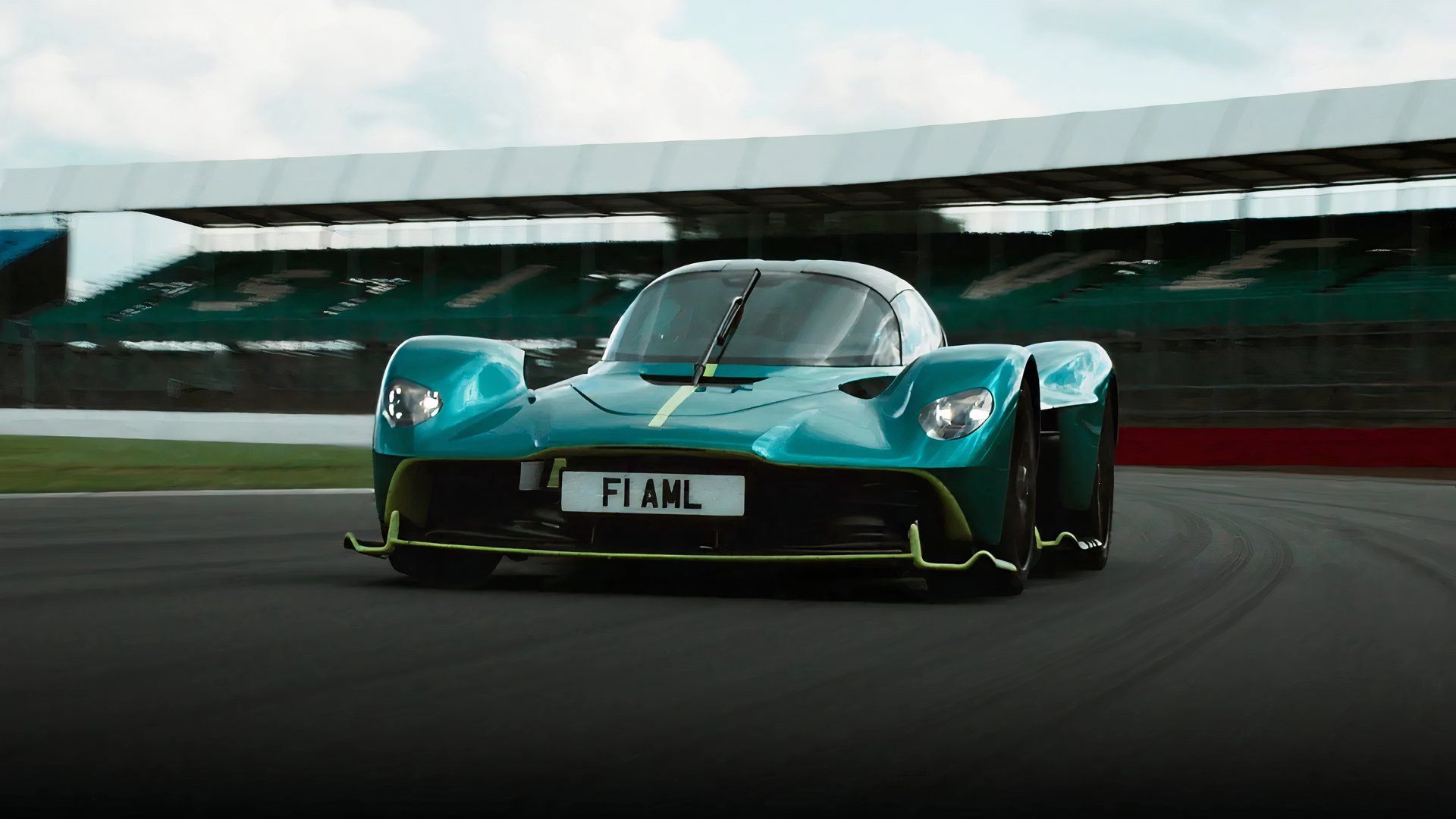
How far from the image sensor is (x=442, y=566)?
5.18 metres

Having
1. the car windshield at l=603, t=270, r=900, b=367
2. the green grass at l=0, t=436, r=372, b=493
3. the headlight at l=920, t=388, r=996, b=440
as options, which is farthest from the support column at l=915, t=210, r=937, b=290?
the headlight at l=920, t=388, r=996, b=440

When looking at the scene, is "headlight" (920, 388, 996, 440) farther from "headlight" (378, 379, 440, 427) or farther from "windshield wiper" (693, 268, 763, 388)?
"headlight" (378, 379, 440, 427)

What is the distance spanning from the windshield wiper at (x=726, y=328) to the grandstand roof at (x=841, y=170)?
72.1 ft

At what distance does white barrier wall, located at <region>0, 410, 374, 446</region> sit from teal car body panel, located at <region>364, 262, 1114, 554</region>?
16.1 m

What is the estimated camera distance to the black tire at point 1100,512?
6227 mm

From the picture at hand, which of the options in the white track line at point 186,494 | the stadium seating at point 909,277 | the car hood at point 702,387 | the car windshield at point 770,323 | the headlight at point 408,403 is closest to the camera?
the car hood at point 702,387

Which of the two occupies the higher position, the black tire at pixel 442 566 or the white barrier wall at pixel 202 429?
the white barrier wall at pixel 202 429

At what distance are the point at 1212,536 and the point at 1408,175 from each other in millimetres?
21276

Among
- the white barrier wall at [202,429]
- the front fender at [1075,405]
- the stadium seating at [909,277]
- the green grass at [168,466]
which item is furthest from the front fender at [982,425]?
the stadium seating at [909,277]

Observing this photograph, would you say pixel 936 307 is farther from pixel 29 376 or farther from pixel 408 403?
pixel 408 403

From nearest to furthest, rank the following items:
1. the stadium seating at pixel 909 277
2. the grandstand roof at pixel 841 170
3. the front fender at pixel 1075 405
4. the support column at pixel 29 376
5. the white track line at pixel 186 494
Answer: the front fender at pixel 1075 405, the white track line at pixel 186 494, the stadium seating at pixel 909 277, the grandstand roof at pixel 841 170, the support column at pixel 29 376

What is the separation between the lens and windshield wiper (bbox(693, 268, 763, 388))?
17.4ft

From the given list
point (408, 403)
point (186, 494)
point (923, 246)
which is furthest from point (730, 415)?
point (923, 246)

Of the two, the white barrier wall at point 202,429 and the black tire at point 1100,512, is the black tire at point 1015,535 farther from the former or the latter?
the white barrier wall at point 202,429
